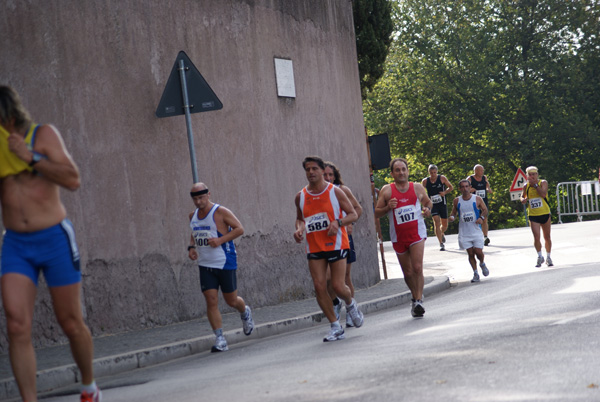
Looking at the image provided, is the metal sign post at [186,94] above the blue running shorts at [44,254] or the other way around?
above

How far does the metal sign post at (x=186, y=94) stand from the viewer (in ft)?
34.6

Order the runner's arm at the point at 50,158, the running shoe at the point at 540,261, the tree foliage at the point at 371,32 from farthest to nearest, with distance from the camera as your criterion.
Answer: the tree foliage at the point at 371,32
the running shoe at the point at 540,261
the runner's arm at the point at 50,158

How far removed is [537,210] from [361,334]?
8.54m

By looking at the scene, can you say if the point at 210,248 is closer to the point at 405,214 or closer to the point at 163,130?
the point at 405,214

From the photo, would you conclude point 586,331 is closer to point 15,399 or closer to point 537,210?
point 15,399

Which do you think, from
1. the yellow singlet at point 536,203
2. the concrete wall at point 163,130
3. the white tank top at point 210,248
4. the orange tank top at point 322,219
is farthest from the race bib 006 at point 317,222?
the yellow singlet at point 536,203

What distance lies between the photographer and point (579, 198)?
34438 mm

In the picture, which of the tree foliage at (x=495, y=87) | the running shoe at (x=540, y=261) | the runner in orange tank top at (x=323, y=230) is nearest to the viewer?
the runner in orange tank top at (x=323, y=230)

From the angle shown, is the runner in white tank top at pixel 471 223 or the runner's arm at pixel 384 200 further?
the runner in white tank top at pixel 471 223

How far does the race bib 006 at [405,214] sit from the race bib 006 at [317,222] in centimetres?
176

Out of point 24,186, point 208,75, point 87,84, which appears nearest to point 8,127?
point 24,186

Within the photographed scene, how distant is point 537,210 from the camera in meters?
17.2

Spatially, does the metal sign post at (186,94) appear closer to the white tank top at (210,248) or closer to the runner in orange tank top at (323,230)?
the white tank top at (210,248)

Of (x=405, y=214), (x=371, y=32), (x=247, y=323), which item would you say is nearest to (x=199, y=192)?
(x=247, y=323)
